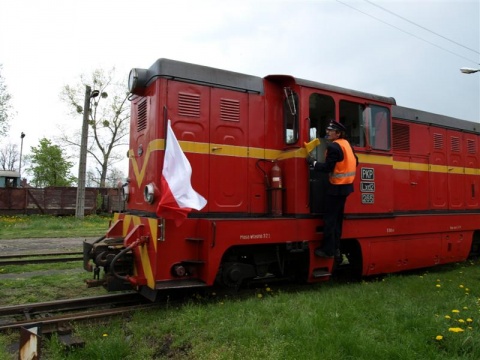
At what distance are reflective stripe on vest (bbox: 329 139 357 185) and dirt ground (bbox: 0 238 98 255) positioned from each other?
26.8 ft

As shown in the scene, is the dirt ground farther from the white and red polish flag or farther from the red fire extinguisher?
the red fire extinguisher

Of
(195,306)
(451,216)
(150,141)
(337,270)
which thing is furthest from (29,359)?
(451,216)

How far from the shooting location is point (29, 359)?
9.91 feet

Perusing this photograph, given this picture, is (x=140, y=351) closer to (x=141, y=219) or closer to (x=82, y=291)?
(x=141, y=219)

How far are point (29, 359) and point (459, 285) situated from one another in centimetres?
606

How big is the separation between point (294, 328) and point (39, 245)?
10.5 m

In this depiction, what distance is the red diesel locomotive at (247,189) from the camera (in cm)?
503

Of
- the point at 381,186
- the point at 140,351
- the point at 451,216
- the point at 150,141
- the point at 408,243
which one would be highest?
the point at 150,141

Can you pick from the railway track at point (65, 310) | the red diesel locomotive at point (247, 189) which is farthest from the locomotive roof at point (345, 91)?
the railway track at point (65, 310)

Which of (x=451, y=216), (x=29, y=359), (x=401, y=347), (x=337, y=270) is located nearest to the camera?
(x=29, y=359)

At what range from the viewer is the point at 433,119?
8516mm

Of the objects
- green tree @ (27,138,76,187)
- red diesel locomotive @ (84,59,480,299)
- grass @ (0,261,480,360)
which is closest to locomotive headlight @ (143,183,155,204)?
red diesel locomotive @ (84,59,480,299)

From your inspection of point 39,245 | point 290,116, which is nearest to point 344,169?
point 290,116

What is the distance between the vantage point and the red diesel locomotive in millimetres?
5027
